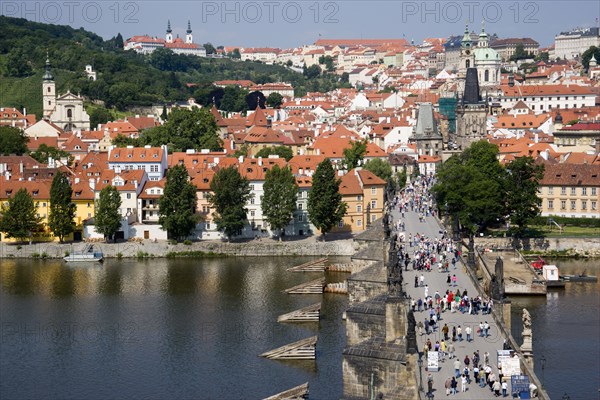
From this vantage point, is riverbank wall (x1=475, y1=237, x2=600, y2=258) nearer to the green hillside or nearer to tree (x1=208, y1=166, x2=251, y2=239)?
tree (x1=208, y1=166, x2=251, y2=239)

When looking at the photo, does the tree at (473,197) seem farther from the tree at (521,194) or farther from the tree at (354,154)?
the tree at (354,154)

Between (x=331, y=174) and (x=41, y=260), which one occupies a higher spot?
(x=331, y=174)

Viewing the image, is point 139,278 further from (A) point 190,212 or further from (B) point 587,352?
(B) point 587,352

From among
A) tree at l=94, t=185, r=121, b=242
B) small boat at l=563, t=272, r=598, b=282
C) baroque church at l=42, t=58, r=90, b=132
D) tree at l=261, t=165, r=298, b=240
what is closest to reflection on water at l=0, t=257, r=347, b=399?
tree at l=94, t=185, r=121, b=242

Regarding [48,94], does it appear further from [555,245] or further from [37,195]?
[555,245]

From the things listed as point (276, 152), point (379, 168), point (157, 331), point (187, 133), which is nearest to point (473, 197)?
point (379, 168)

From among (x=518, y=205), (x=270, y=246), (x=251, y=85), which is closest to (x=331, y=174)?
(x=270, y=246)
